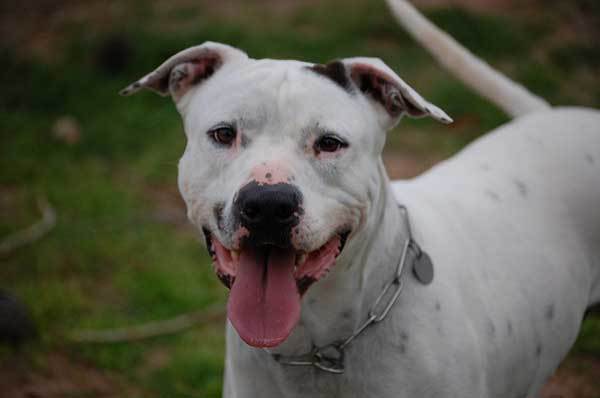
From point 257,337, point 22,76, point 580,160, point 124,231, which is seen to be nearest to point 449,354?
point 257,337

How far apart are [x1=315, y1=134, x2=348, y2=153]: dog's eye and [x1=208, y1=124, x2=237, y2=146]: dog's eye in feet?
0.99

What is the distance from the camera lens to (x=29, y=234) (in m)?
6.39

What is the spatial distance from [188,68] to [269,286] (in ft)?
3.45

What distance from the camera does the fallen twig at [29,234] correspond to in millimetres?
6199

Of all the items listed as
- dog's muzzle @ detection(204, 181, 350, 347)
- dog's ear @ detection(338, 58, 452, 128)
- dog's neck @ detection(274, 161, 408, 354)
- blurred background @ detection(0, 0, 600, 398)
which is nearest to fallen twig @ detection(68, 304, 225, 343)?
blurred background @ detection(0, 0, 600, 398)

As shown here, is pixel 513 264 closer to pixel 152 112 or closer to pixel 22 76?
pixel 152 112

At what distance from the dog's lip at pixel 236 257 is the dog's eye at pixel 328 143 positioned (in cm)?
28

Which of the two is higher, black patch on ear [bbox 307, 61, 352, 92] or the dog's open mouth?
black patch on ear [bbox 307, 61, 352, 92]

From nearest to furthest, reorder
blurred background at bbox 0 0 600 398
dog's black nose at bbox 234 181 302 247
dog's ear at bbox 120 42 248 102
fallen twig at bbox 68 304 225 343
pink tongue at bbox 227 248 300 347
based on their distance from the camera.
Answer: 1. dog's black nose at bbox 234 181 302 247
2. pink tongue at bbox 227 248 300 347
3. dog's ear at bbox 120 42 248 102
4. blurred background at bbox 0 0 600 398
5. fallen twig at bbox 68 304 225 343

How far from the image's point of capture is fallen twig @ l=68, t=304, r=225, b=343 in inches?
204

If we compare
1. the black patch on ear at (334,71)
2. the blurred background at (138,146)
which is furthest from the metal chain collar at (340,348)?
the blurred background at (138,146)

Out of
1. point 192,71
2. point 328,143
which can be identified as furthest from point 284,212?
point 192,71

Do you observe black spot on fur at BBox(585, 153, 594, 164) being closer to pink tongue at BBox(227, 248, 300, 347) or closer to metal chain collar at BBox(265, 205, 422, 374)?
metal chain collar at BBox(265, 205, 422, 374)

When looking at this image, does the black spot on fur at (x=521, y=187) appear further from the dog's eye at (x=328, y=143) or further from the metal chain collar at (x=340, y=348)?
the dog's eye at (x=328, y=143)
